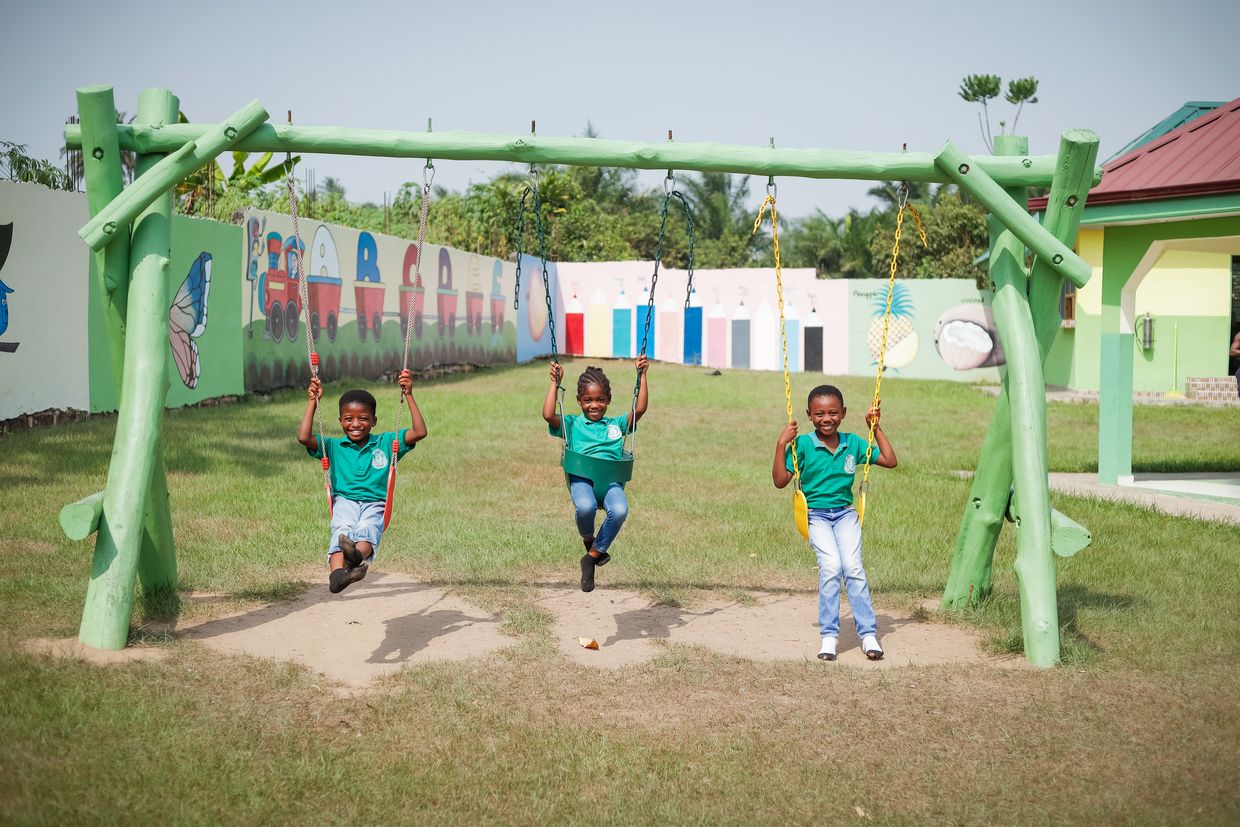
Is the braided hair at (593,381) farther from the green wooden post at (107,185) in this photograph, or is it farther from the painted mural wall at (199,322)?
the painted mural wall at (199,322)

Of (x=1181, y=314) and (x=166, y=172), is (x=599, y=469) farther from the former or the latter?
(x=1181, y=314)

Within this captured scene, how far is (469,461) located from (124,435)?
7.15 metres

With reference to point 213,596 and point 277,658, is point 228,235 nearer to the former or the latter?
point 213,596

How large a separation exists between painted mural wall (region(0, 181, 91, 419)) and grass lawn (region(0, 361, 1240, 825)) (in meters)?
3.46

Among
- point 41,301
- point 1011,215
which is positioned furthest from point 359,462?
point 41,301

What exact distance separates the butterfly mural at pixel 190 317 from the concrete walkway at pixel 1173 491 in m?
11.3

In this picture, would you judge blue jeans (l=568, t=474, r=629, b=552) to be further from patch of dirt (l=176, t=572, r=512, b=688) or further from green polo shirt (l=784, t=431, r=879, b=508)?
green polo shirt (l=784, t=431, r=879, b=508)

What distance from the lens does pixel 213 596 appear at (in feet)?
24.2

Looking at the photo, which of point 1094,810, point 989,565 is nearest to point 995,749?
point 1094,810

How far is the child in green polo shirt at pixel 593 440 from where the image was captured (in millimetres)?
6793

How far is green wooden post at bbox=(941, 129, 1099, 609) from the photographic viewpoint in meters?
6.72

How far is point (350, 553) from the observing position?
20.5 ft

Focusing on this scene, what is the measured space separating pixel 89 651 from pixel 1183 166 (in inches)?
419

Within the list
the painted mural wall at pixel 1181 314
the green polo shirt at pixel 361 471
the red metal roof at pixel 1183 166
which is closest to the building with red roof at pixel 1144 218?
the red metal roof at pixel 1183 166
